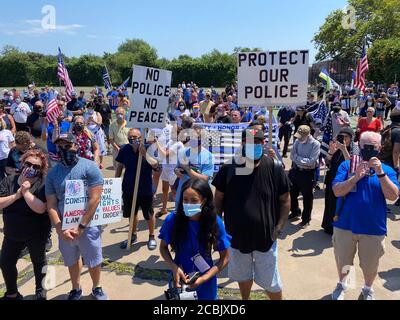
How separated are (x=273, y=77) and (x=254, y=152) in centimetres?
155

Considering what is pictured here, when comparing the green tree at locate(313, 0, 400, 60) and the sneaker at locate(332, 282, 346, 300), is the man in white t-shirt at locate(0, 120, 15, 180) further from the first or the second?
→ the green tree at locate(313, 0, 400, 60)

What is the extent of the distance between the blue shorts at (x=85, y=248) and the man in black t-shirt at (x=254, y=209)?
156 centimetres

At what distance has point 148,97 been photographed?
6293mm

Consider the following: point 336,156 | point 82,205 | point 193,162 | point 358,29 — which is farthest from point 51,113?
point 358,29

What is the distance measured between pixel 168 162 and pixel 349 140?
317cm

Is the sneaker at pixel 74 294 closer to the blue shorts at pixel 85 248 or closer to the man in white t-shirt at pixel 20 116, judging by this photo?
the blue shorts at pixel 85 248

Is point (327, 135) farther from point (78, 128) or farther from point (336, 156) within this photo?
point (78, 128)

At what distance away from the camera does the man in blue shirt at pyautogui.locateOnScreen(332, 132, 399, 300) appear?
385 centimetres

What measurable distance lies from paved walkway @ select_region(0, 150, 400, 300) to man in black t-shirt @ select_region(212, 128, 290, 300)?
3.38 ft

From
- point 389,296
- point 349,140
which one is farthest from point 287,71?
point 389,296

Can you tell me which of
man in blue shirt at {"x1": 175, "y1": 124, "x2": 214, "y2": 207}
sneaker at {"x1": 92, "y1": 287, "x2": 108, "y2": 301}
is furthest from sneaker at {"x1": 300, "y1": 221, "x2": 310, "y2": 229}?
sneaker at {"x1": 92, "y1": 287, "x2": 108, "y2": 301}
